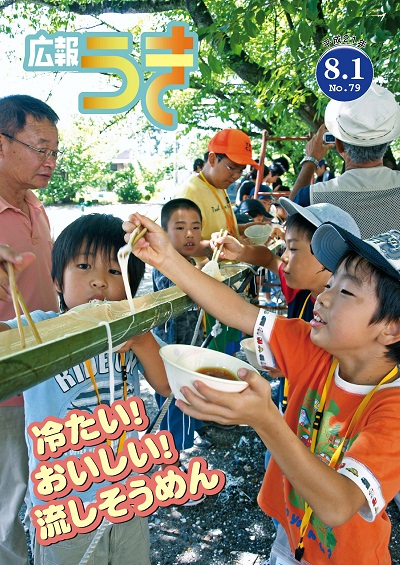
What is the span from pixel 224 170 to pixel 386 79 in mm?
3069

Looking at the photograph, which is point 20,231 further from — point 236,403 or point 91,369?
point 236,403

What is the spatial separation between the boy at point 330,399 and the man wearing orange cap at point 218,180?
1961 millimetres

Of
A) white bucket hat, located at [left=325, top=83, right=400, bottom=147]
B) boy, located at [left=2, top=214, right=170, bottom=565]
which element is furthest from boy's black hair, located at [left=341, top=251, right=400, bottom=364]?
white bucket hat, located at [left=325, top=83, right=400, bottom=147]

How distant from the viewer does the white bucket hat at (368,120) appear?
8.82 feet

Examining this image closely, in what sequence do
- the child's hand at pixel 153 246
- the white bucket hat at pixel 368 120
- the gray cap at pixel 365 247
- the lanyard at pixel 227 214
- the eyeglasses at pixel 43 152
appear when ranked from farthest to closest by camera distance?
the lanyard at pixel 227 214
the white bucket hat at pixel 368 120
the eyeglasses at pixel 43 152
the child's hand at pixel 153 246
the gray cap at pixel 365 247

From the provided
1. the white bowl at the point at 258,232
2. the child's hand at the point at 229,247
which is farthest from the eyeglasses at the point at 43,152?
the white bowl at the point at 258,232

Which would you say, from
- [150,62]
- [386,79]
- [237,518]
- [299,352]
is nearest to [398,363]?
[299,352]

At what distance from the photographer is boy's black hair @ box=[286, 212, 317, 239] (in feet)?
7.19

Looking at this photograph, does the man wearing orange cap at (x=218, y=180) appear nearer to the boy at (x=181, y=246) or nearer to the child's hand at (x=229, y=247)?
the boy at (x=181, y=246)

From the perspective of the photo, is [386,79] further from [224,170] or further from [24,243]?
[24,243]

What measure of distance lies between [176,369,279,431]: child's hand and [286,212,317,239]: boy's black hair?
4.08 feet

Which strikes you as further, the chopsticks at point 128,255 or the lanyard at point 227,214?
the lanyard at point 227,214

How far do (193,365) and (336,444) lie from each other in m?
0.60

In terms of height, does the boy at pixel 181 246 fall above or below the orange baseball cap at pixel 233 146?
below
